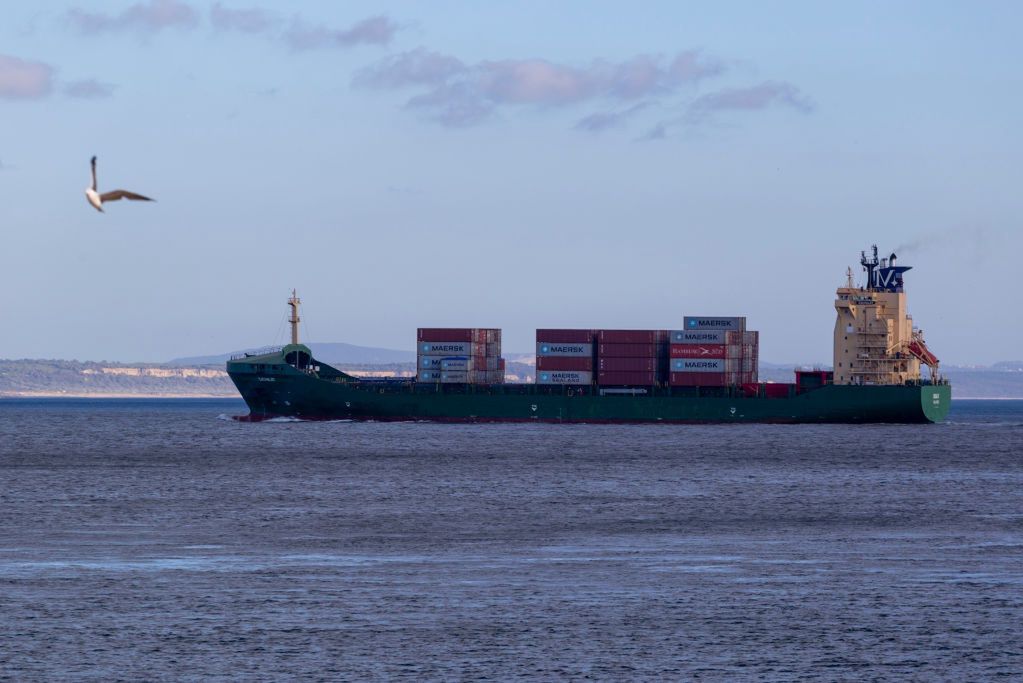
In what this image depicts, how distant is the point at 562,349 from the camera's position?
13950 cm

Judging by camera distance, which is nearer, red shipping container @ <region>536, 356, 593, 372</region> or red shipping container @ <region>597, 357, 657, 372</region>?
red shipping container @ <region>597, 357, 657, 372</region>

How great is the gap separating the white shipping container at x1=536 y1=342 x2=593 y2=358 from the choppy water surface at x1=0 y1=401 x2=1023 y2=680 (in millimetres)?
52663

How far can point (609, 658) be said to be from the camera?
31.3m

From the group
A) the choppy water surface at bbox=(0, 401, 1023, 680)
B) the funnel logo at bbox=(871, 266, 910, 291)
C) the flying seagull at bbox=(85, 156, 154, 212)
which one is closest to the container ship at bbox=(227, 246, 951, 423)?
the funnel logo at bbox=(871, 266, 910, 291)

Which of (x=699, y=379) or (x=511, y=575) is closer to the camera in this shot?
(x=511, y=575)

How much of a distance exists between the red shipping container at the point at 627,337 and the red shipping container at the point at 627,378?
296 cm

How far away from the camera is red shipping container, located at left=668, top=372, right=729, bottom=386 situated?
136 metres

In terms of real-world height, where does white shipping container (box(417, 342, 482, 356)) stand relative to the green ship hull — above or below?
above

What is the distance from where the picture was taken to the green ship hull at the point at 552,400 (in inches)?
5261

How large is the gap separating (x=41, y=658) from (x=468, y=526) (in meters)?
25.9

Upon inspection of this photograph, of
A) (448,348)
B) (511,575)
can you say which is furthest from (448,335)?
(511,575)

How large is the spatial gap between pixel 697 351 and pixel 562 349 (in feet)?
41.8

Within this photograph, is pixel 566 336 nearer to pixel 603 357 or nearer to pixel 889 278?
pixel 603 357

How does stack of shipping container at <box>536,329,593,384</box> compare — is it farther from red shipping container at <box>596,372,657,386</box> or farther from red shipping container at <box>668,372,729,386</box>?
red shipping container at <box>668,372,729,386</box>
